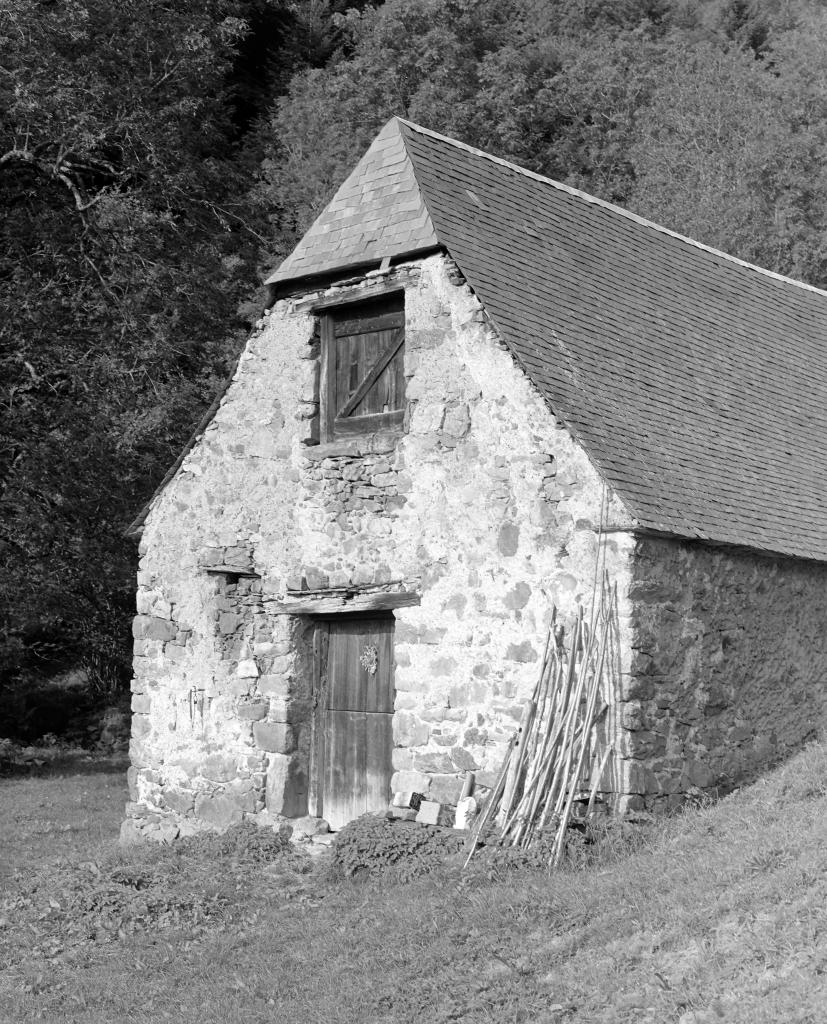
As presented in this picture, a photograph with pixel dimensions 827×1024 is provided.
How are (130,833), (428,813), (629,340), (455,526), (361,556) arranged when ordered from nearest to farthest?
(428,813)
(455,526)
(361,556)
(629,340)
(130,833)

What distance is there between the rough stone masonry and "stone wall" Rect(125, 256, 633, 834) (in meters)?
0.02

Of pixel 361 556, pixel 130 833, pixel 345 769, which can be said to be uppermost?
pixel 361 556

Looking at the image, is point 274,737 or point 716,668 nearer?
point 716,668

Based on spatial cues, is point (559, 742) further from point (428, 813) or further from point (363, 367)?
point (363, 367)

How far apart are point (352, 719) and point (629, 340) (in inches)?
163

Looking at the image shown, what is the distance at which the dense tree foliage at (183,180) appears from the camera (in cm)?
1552

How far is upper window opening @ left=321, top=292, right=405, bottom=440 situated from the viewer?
10203 millimetres

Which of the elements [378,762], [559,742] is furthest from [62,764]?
[559,742]

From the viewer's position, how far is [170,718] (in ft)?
35.8

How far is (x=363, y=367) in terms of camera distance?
10.4m

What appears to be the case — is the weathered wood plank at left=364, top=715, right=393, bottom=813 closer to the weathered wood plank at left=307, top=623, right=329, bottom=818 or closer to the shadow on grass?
the weathered wood plank at left=307, top=623, right=329, bottom=818

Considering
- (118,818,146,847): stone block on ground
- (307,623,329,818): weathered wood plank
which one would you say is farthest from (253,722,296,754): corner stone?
(118,818,146,847): stone block on ground

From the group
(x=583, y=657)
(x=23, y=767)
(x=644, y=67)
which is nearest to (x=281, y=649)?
(x=583, y=657)

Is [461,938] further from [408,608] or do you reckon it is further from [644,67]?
[644,67]
